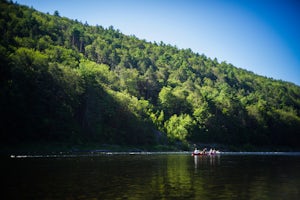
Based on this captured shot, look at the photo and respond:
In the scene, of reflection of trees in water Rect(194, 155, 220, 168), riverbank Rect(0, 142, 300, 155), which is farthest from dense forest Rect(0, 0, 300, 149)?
reflection of trees in water Rect(194, 155, 220, 168)

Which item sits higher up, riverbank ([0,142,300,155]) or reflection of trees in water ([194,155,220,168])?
riverbank ([0,142,300,155])

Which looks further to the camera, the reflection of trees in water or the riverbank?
the riverbank

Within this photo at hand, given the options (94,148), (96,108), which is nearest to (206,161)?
(94,148)

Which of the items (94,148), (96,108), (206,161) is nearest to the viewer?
(206,161)

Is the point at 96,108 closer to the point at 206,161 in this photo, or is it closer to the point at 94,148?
the point at 94,148

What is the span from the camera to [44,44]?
152250 millimetres

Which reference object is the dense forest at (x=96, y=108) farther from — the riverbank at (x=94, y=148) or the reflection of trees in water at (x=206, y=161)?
the reflection of trees in water at (x=206, y=161)

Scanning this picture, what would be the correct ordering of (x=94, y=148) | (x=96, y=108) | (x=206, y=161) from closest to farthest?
(x=206, y=161), (x=94, y=148), (x=96, y=108)

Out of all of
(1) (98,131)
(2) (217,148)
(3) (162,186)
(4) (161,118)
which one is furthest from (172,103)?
(3) (162,186)

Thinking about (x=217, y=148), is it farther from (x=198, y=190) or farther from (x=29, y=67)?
(x=198, y=190)

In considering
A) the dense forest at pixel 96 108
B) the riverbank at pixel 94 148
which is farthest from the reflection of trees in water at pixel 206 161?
the dense forest at pixel 96 108

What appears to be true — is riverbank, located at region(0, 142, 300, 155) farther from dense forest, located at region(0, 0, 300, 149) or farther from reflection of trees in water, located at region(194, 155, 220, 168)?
reflection of trees in water, located at region(194, 155, 220, 168)

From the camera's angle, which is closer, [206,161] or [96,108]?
[206,161]

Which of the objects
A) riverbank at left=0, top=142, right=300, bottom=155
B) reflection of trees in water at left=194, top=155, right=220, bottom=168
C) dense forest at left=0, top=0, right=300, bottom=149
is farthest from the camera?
dense forest at left=0, top=0, right=300, bottom=149
